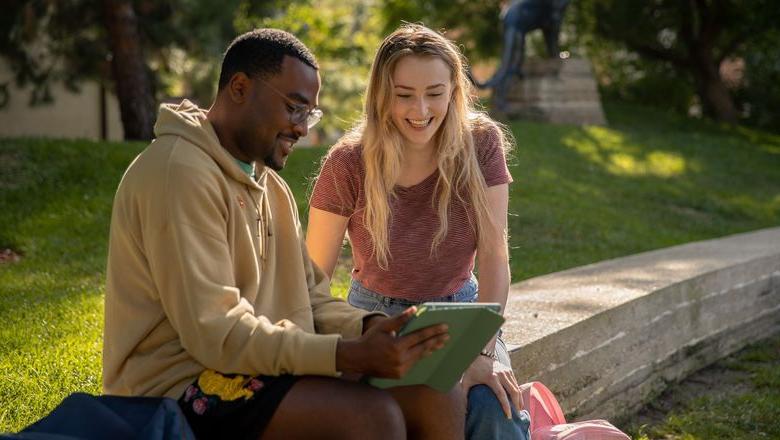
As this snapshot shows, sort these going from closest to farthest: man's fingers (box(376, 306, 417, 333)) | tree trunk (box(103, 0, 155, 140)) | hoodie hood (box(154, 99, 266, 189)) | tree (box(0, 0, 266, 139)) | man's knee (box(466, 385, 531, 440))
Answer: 1. man's fingers (box(376, 306, 417, 333))
2. hoodie hood (box(154, 99, 266, 189))
3. man's knee (box(466, 385, 531, 440))
4. tree trunk (box(103, 0, 155, 140))
5. tree (box(0, 0, 266, 139))

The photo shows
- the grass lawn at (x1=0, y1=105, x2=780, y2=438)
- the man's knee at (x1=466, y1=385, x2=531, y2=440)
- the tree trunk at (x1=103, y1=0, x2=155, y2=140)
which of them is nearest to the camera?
the man's knee at (x1=466, y1=385, x2=531, y2=440)

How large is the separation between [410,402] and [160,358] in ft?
1.95

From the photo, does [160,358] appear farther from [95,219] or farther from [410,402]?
[95,219]

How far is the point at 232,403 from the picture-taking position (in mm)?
2377

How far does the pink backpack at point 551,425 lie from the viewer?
11.0 ft

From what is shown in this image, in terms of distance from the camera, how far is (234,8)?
1344cm

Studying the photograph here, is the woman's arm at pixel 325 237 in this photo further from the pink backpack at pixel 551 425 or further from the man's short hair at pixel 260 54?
the man's short hair at pixel 260 54

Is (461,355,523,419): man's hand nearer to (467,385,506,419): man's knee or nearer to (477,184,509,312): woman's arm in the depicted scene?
(467,385,506,419): man's knee

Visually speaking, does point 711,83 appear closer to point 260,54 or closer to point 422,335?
point 260,54

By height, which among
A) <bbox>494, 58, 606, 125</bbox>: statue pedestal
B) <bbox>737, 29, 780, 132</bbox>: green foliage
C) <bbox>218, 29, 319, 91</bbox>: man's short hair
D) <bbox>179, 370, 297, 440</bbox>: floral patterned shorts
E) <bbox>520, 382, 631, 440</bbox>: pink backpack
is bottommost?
<bbox>737, 29, 780, 132</bbox>: green foliage

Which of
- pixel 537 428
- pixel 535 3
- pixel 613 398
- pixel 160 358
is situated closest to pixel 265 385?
pixel 160 358

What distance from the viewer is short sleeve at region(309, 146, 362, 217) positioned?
357 cm

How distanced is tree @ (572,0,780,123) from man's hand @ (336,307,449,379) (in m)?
18.2

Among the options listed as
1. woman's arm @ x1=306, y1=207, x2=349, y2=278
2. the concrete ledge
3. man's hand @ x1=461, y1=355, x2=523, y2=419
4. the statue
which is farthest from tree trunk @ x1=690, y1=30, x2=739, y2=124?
man's hand @ x1=461, y1=355, x2=523, y2=419
